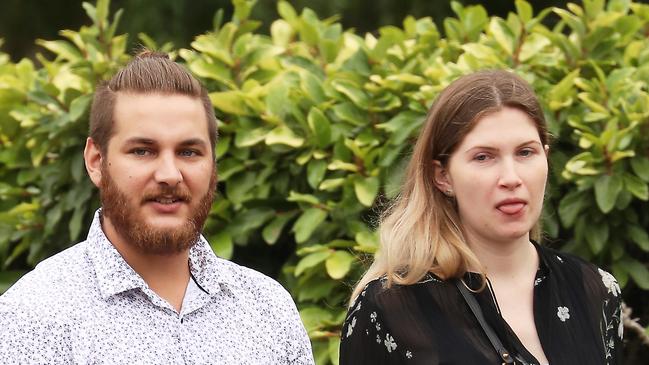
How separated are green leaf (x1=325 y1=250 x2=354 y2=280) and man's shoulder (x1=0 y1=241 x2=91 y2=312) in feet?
4.39

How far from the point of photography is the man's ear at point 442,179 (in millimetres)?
3725

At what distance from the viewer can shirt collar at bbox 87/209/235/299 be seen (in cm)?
315

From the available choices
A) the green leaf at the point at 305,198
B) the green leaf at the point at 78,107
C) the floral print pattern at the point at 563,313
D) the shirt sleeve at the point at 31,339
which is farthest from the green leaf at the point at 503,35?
the shirt sleeve at the point at 31,339

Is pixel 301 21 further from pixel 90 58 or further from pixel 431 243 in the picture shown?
pixel 431 243

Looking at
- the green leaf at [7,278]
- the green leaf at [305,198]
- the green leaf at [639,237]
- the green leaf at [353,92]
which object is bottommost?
the green leaf at [7,278]

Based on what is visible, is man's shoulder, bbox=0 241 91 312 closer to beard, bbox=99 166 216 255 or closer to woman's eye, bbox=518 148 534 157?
→ beard, bbox=99 166 216 255

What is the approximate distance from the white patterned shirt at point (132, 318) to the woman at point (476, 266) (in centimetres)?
33

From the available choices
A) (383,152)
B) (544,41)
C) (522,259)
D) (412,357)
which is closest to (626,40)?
(544,41)

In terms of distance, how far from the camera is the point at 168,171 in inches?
123

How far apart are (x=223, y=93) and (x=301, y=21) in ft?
2.81

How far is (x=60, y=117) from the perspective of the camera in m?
4.95

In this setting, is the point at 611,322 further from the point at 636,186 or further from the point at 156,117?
the point at 156,117

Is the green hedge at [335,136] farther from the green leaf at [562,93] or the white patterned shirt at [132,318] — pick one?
the white patterned shirt at [132,318]

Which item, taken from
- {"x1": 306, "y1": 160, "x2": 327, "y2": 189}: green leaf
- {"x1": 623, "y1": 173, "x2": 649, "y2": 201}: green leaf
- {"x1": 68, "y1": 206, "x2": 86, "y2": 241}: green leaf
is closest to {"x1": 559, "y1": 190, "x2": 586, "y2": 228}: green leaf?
{"x1": 623, "y1": 173, "x2": 649, "y2": 201}: green leaf
